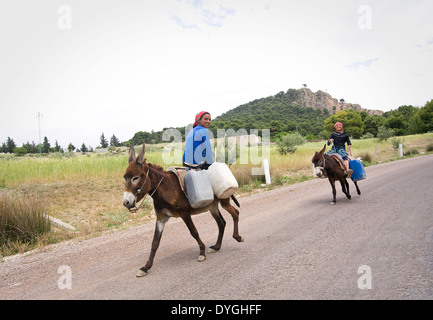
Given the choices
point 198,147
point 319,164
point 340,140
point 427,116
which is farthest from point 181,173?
point 427,116

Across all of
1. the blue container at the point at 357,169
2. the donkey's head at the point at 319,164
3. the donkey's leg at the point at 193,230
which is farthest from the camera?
the blue container at the point at 357,169

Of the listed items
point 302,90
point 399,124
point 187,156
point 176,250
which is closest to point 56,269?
point 176,250

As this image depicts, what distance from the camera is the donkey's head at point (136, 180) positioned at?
164 inches

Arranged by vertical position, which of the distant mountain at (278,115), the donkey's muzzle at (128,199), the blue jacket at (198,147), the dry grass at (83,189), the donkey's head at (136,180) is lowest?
the dry grass at (83,189)

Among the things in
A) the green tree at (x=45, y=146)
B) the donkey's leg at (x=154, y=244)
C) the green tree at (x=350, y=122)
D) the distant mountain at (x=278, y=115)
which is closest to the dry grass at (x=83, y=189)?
the donkey's leg at (x=154, y=244)

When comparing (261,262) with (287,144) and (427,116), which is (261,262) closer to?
(287,144)

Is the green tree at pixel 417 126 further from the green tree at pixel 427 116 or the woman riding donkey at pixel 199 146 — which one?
the woman riding donkey at pixel 199 146

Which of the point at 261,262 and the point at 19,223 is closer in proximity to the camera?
the point at 261,262

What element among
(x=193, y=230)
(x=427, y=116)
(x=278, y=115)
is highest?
(x=278, y=115)

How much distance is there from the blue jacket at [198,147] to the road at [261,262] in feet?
5.73

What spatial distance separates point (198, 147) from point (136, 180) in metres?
1.30

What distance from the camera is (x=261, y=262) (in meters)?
4.73

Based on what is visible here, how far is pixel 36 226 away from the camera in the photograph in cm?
730
